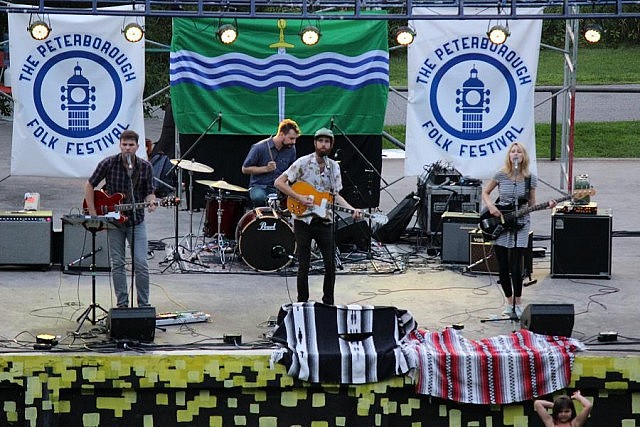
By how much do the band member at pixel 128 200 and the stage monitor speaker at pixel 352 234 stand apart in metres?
3.76

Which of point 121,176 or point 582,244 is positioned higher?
point 121,176

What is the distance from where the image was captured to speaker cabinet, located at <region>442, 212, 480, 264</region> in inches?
579

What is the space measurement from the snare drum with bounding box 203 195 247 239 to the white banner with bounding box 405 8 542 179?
207 centimetres

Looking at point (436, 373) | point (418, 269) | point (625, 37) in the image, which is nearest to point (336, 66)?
point (418, 269)

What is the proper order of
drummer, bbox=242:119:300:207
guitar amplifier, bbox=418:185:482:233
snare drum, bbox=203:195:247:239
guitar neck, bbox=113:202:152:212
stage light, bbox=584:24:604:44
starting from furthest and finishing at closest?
1. guitar amplifier, bbox=418:185:482:233
2. snare drum, bbox=203:195:247:239
3. drummer, bbox=242:119:300:207
4. stage light, bbox=584:24:604:44
5. guitar neck, bbox=113:202:152:212

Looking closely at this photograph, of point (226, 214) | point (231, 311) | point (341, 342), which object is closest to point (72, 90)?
point (226, 214)

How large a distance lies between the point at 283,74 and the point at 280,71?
0.05 metres

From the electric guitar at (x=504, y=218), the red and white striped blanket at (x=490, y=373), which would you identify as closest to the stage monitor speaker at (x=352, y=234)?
the electric guitar at (x=504, y=218)

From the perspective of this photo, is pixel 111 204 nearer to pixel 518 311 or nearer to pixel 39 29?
pixel 39 29

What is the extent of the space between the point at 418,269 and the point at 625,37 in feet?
76.9

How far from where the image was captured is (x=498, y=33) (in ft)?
46.3

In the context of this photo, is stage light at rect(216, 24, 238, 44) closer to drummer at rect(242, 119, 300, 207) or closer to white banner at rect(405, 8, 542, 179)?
drummer at rect(242, 119, 300, 207)

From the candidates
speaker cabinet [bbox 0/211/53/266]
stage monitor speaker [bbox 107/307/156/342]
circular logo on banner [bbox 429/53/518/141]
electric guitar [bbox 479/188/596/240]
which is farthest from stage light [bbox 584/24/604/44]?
speaker cabinet [bbox 0/211/53/266]

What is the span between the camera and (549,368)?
10.5m
